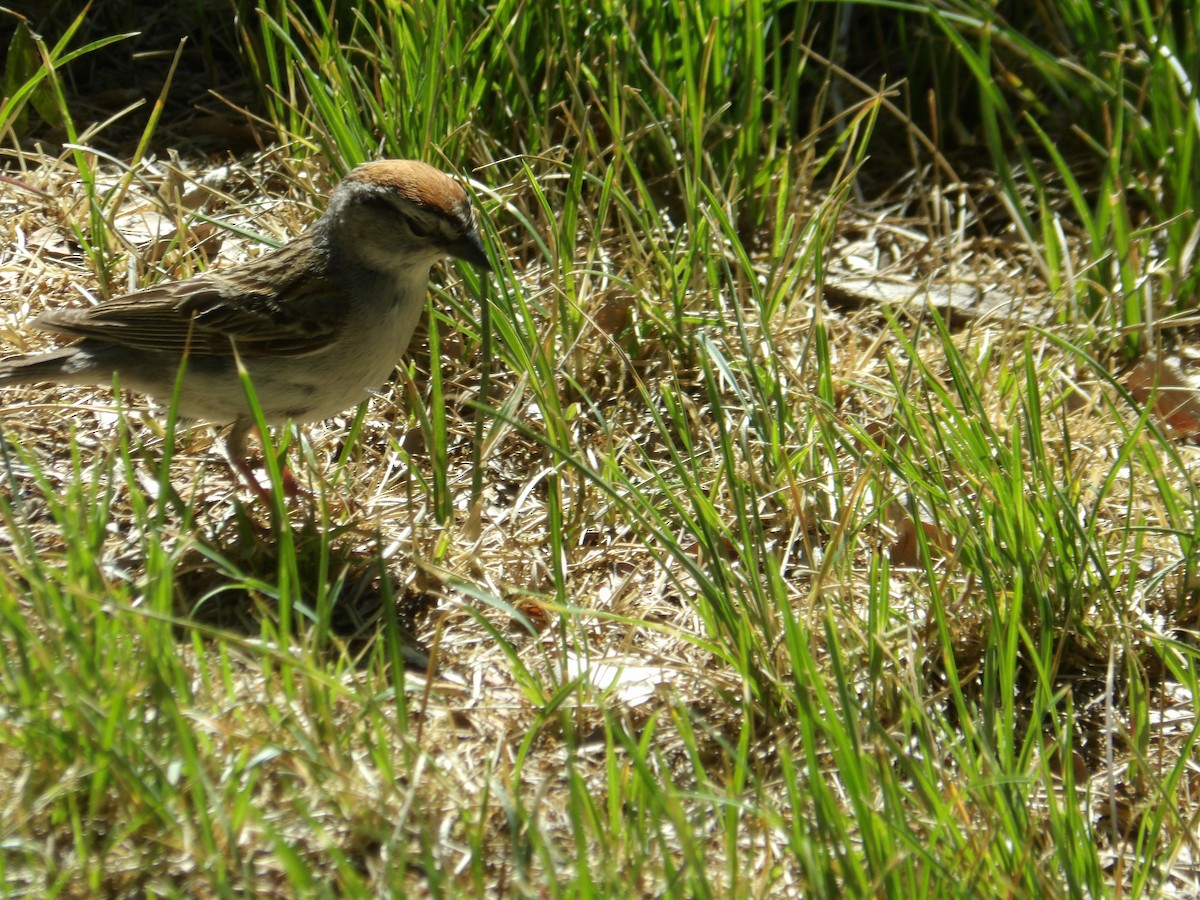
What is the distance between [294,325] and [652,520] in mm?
1166

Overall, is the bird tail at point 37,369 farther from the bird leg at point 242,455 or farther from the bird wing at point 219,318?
the bird leg at point 242,455

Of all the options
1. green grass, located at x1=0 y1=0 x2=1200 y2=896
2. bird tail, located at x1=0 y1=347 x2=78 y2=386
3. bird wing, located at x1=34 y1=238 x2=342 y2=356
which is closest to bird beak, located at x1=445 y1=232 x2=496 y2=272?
green grass, located at x1=0 y1=0 x2=1200 y2=896

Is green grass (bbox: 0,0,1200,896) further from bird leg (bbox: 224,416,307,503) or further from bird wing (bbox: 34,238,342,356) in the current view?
bird wing (bbox: 34,238,342,356)

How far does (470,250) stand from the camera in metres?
3.88

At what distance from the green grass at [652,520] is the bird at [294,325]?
0.55 feet

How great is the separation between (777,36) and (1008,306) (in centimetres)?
127

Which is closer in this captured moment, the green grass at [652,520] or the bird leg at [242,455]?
the green grass at [652,520]

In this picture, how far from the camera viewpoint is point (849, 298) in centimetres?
507

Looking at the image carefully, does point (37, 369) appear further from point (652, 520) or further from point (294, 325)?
point (652, 520)

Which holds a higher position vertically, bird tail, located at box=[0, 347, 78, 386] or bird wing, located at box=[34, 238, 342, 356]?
bird wing, located at box=[34, 238, 342, 356]

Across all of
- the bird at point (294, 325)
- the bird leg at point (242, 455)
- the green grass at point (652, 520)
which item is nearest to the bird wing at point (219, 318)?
the bird at point (294, 325)

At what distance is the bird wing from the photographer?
3.93 m

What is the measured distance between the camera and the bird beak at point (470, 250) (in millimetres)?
3875

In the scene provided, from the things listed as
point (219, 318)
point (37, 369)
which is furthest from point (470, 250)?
point (37, 369)
